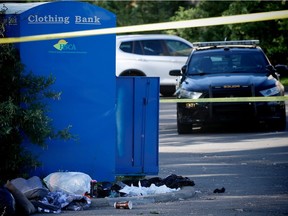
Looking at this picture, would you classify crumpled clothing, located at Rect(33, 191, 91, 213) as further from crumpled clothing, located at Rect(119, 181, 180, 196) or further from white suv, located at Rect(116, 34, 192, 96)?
white suv, located at Rect(116, 34, 192, 96)

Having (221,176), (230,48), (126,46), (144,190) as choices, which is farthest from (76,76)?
(126,46)

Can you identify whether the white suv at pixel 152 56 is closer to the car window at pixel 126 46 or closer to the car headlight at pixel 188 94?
the car window at pixel 126 46

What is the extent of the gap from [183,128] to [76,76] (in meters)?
7.20

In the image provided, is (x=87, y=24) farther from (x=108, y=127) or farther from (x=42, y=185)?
(x=42, y=185)

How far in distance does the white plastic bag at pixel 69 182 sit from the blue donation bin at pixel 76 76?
44 cm

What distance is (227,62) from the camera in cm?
1788

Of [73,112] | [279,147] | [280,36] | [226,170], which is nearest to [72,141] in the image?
[73,112]

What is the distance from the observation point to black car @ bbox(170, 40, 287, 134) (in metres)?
16.4

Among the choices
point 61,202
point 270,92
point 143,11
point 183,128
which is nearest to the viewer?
point 61,202

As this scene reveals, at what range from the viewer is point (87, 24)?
10234 millimetres

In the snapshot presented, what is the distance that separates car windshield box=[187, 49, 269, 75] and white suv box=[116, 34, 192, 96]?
9110 mm

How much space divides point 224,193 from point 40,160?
2096 mm

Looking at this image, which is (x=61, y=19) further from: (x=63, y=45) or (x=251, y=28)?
(x=251, y=28)

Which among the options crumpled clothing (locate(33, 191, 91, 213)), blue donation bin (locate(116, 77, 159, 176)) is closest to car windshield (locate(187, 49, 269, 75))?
blue donation bin (locate(116, 77, 159, 176))
